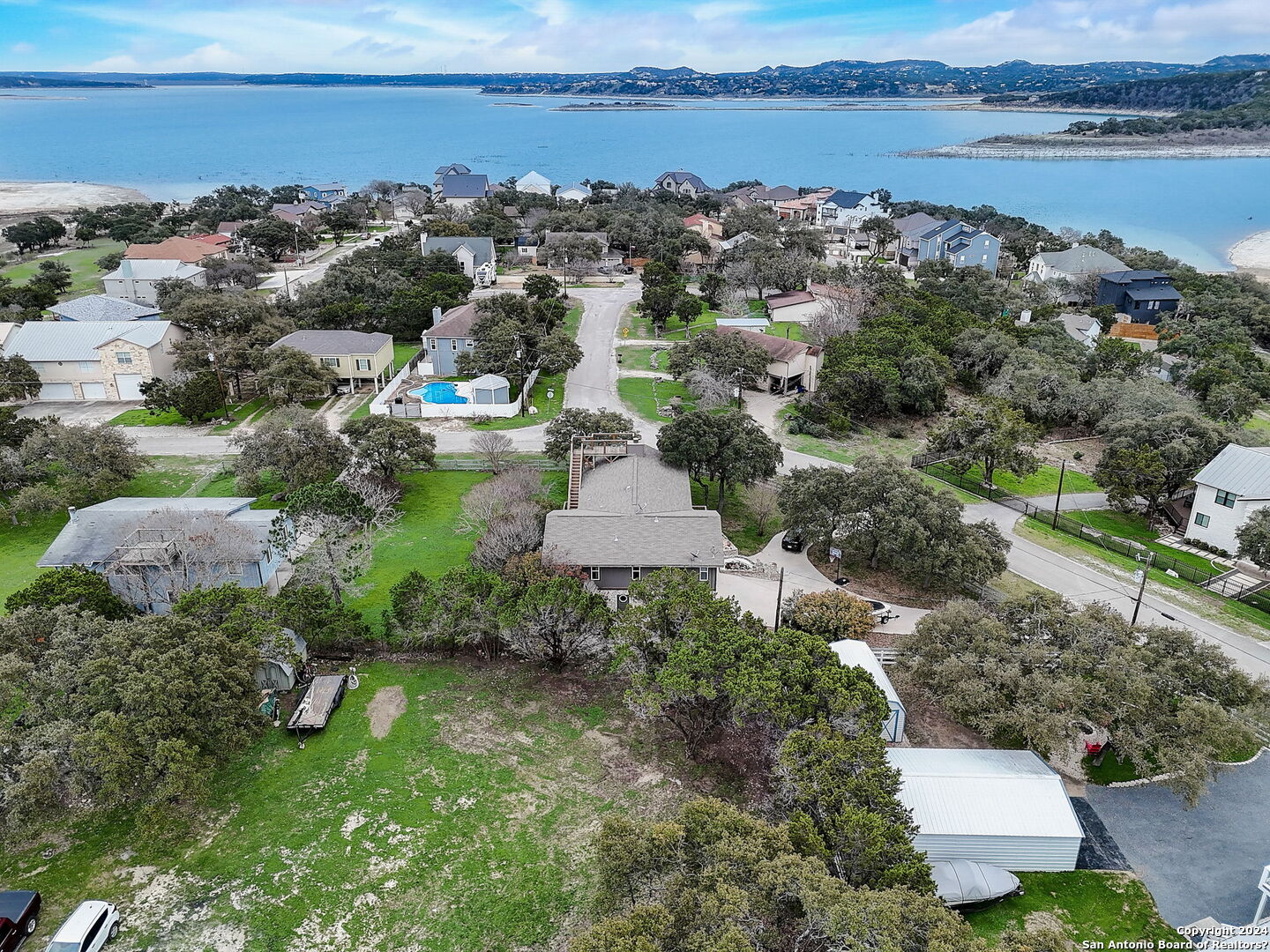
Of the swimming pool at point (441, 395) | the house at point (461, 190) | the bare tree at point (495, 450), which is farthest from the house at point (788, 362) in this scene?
the house at point (461, 190)

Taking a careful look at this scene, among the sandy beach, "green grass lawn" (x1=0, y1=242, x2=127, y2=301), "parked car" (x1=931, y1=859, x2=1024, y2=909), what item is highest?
the sandy beach

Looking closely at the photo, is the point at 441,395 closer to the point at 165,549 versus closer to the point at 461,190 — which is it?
the point at 165,549

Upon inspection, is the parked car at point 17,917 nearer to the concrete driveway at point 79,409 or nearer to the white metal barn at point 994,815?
the white metal barn at point 994,815

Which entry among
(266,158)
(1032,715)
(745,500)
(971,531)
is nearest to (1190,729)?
(1032,715)

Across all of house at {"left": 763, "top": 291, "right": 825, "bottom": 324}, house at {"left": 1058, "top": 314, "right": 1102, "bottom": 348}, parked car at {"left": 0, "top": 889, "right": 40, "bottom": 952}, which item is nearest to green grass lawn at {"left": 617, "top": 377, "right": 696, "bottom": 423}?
house at {"left": 763, "top": 291, "right": 825, "bottom": 324}

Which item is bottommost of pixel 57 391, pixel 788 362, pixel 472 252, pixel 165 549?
pixel 57 391

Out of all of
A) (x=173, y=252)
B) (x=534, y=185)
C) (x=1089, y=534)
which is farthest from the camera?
(x=534, y=185)

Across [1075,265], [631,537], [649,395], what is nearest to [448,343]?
[649,395]

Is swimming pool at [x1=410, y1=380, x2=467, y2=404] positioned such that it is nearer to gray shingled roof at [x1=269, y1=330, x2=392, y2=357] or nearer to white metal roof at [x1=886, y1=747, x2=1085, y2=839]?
gray shingled roof at [x1=269, y1=330, x2=392, y2=357]
